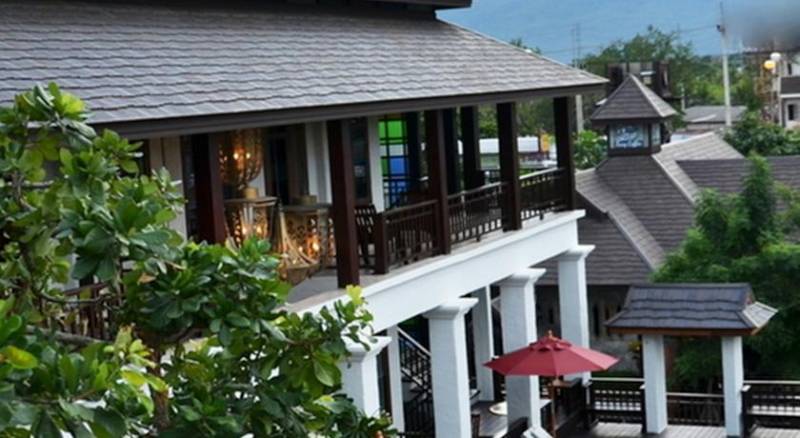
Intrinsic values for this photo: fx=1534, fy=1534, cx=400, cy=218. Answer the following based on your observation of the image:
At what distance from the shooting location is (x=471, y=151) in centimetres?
2264

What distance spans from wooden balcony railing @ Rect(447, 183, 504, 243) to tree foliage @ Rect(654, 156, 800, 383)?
5194 millimetres

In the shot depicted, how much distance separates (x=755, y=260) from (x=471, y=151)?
4573 mm

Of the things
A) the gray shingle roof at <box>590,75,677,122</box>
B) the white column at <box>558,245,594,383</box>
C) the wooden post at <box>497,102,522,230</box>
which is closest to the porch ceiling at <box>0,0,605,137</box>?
the wooden post at <box>497,102,522,230</box>

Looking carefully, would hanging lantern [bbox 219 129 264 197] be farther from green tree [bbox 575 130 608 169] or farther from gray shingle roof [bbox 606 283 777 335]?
green tree [bbox 575 130 608 169]

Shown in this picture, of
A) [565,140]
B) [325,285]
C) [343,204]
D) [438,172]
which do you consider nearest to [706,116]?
[565,140]

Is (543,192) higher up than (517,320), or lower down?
higher up

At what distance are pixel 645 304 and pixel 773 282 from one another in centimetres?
426

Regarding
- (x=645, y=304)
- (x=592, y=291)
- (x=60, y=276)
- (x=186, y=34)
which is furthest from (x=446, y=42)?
(x=60, y=276)

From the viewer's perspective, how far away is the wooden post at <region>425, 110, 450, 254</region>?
55.8 feet

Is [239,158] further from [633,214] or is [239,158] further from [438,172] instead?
[633,214]

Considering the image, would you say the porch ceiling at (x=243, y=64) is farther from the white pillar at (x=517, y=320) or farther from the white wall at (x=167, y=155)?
the white pillar at (x=517, y=320)

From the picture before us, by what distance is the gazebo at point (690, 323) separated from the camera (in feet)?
62.1

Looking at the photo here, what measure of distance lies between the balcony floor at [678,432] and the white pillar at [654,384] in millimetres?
182

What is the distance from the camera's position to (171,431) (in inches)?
238
